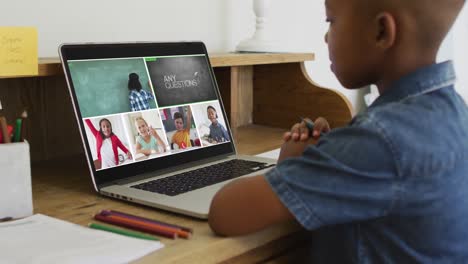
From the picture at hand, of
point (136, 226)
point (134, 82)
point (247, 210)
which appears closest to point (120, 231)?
point (136, 226)

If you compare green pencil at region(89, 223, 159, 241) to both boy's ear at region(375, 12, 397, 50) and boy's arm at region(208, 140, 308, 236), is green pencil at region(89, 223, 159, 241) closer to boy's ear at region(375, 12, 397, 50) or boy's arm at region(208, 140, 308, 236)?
boy's arm at region(208, 140, 308, 236)

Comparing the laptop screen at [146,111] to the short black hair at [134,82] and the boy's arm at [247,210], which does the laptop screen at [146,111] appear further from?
the boy's arm at [247,210]

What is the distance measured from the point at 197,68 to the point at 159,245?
570 millimetres

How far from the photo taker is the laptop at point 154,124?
2.88ft

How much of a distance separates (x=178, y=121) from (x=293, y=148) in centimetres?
27

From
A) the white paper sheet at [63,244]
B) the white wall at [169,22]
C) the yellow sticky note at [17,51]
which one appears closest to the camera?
the white paper sheet at [63,244]

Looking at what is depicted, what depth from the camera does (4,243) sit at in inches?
25.1

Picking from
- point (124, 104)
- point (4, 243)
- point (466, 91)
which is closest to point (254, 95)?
point (124, 104)

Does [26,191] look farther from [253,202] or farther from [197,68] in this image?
[197,68]

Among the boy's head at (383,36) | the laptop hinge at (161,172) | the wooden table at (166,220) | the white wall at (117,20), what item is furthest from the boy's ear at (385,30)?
the white wall at (117,20)

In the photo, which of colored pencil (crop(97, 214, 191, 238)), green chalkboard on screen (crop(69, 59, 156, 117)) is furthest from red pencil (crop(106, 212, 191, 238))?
green chalkboard on screen (crop(69, 59, 156, 117))

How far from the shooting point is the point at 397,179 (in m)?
0.62

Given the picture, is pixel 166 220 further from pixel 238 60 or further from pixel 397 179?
pixel 238 60

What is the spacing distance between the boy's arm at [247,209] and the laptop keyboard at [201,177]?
15cm
